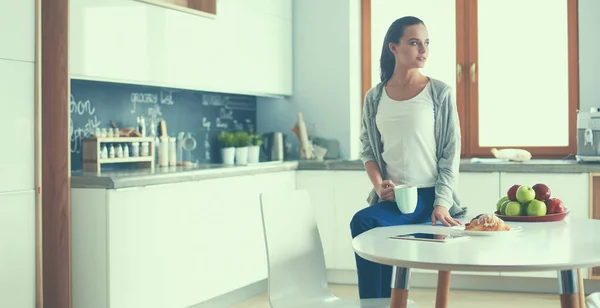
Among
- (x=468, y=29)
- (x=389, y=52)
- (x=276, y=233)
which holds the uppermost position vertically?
(x=468, y=29)

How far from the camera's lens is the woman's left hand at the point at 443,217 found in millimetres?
2727

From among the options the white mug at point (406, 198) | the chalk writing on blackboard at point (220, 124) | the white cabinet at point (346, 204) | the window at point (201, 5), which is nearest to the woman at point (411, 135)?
the white mug at point (406, 198)

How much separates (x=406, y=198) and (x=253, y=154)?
254cm

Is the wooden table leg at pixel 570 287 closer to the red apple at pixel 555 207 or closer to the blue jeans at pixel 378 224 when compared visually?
the red apple at pixel 555 207

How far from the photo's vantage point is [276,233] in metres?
2.63

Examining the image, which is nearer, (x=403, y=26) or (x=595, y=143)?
(x=403, y=26)

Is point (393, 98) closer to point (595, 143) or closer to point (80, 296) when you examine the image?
point (80, 296)

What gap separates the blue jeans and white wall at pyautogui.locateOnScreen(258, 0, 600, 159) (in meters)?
2.50

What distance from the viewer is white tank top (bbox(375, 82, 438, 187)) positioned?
10.1ft

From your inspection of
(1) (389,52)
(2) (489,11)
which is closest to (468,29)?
(2) (489,11)

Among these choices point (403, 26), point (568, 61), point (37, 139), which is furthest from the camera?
point (568, 61)

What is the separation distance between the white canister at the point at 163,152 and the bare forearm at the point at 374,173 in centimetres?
163

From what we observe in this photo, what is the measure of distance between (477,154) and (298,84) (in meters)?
1.30

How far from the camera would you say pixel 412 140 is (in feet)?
10.1
